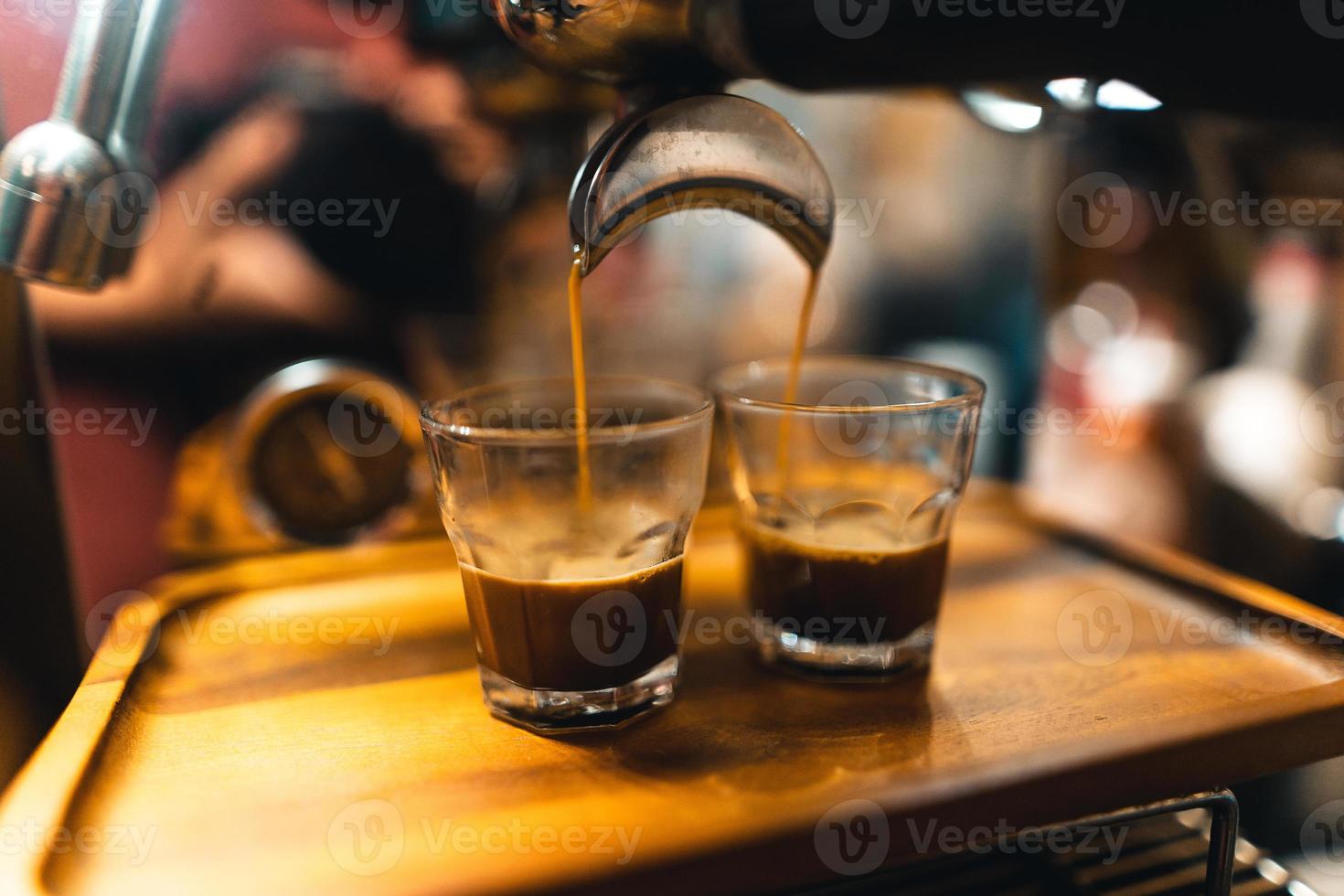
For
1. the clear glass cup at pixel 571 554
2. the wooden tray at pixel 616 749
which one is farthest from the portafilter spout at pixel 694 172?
the wooden tray at pixel 616 749

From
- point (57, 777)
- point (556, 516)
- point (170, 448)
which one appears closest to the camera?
point (57, 777)

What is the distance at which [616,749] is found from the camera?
50 centimetres

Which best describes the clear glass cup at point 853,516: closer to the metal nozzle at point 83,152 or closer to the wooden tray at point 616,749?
the wooden tray at point 616,749

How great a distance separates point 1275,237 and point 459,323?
97 centimetres

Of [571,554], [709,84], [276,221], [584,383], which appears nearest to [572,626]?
[571,554]

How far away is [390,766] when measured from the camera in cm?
49

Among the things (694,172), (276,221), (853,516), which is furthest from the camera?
(276,221)

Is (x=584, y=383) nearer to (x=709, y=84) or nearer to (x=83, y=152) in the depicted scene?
(x=709, y=84)

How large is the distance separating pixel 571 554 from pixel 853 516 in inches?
7.4

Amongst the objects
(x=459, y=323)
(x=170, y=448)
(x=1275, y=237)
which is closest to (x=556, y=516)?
(x=459, y=323)

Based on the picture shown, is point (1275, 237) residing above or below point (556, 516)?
above

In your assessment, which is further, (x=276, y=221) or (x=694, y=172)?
(x=276, y=221)

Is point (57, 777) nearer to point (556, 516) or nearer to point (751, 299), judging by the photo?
point (556, 516)

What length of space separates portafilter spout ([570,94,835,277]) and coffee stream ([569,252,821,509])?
0.02m
